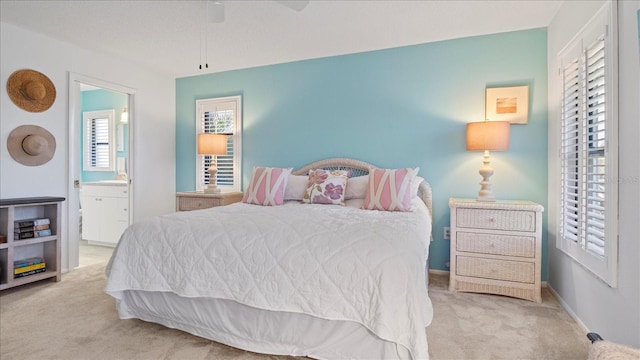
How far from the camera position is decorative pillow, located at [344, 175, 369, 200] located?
3.22 metres

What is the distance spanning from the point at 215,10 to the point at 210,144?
1.96m

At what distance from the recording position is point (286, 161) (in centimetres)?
413

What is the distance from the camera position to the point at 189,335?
2.06 meters

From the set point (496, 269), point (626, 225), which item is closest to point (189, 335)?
point (496, 269)

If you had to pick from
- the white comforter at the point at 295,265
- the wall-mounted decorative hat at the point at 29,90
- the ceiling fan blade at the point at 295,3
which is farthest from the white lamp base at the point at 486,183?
the wall-mounted decorative hat at the point at 29,90

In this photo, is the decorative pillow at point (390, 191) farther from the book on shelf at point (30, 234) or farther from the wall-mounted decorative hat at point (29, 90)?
the wall-mounted decorative hat at point (29, 90)

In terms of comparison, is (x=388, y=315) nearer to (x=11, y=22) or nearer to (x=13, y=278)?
(x=13, y=278)

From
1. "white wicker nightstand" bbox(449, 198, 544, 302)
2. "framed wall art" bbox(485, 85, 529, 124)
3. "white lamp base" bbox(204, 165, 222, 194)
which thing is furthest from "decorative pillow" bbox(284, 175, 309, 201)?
"framed wall art" bbox(485, 85, 529, 124)

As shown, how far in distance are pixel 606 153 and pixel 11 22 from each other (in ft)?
15.8

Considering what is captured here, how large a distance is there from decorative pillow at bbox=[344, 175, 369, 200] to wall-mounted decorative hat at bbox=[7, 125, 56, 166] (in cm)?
304

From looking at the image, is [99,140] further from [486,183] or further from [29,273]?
[486,183]

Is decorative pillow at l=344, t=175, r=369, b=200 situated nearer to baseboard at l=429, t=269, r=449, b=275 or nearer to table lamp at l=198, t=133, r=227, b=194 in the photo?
baseboard at l=429, t=269, r=449, b=275

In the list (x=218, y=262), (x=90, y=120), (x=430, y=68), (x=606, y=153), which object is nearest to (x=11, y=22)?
(x=90, y=120)

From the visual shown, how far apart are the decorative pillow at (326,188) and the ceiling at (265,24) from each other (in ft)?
4.64
